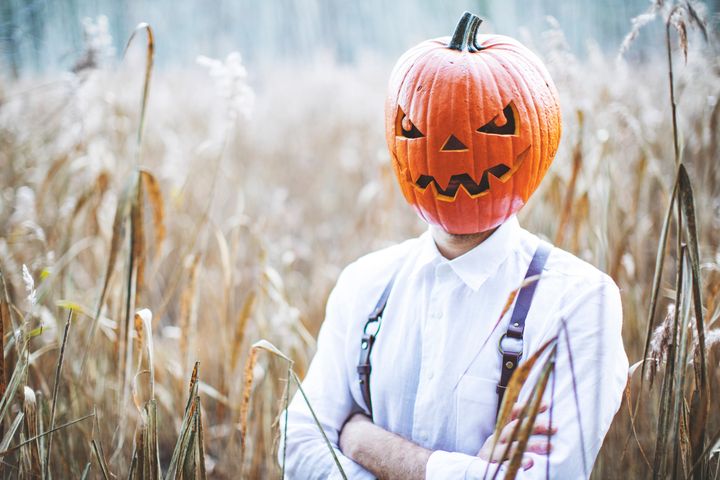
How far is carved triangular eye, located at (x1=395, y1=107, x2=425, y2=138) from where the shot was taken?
1.23 m

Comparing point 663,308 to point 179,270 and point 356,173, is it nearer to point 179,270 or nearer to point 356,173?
point 179,270

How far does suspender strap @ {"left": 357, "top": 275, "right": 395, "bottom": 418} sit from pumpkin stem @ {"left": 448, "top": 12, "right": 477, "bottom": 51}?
0.62 metres

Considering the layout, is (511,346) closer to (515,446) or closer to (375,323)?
(515,446)

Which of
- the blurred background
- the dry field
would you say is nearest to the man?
the dry field

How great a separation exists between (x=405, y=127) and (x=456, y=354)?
0.54m

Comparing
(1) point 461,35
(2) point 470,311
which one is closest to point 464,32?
(1) point 461,35

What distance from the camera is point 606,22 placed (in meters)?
5.47

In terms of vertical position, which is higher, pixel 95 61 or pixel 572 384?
pixel 95 61

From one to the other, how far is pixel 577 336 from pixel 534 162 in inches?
15.6

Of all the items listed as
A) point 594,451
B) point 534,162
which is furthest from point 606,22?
point 594,451

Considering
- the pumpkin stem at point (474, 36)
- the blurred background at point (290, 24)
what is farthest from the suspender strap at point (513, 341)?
the blurred background at point (290, 24)

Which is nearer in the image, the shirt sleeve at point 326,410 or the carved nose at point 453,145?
the carved nose at point 453,145

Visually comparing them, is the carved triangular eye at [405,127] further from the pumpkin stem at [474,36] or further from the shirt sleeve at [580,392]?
the shirt sleeve at [580,392]

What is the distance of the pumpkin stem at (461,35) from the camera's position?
1.23m
